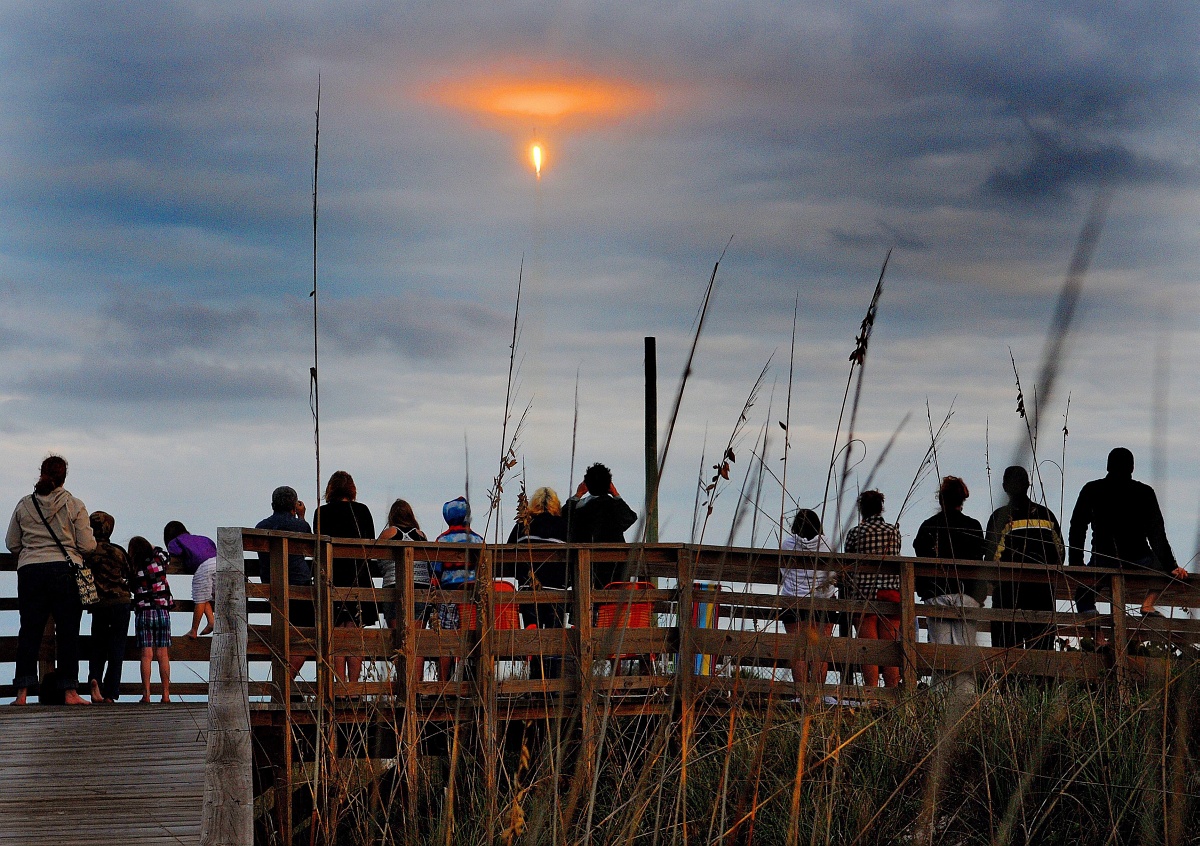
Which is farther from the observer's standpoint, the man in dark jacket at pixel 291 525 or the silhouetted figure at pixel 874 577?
the man in dark jacket at pixel 291 525

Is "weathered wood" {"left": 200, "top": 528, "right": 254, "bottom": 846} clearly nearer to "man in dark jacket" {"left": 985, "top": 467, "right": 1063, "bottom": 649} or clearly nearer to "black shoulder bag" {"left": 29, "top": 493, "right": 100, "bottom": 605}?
"man in dark jacket" {"left": 985, "top": 467, "right": 1063, "bottom": 649}

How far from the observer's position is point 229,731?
17.8ft

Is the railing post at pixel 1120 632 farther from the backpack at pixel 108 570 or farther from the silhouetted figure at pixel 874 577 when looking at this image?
the backpack at pixel 108 570

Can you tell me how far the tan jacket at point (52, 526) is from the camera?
31.5 ft

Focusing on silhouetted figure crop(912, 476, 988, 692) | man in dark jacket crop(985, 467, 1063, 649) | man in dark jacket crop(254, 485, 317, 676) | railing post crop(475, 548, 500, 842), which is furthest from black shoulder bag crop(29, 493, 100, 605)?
railing post crop(475, 548, 500, 842)

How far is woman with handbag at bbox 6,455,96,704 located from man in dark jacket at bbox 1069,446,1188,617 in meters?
7.00

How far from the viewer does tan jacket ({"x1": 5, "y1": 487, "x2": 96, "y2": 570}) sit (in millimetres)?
9594

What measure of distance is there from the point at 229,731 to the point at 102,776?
1976mm

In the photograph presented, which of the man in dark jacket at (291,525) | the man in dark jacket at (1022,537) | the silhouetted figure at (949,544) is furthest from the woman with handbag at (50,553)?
the man in dark jacket at (1022,537)

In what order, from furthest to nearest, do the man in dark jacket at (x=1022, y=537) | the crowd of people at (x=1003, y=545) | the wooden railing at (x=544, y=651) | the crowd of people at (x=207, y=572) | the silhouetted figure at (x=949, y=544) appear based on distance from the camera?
the crowd of people at (x=207, y=572) < the silhouetted figure at (x=949, y=544) < the wooden railing at (x=544, y=651) < the crowd of people at (x=1003, y=545) < the man in dark jacket at (x=1022, y=537)

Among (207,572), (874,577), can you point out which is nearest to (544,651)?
(874,577)

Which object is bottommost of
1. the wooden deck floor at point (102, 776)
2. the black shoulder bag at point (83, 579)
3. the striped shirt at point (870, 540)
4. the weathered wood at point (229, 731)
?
the wooden deck floor at point (102, 776)

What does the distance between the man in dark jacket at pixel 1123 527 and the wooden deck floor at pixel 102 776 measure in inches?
154

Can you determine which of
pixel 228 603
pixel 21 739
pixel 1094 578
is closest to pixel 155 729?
pixel 21 739
